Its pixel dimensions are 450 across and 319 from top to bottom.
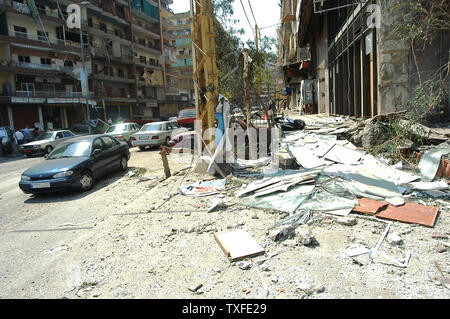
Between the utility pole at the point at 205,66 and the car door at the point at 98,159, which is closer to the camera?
the utility pole at the point at 205,66

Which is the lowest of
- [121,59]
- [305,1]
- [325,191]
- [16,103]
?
[325,191]

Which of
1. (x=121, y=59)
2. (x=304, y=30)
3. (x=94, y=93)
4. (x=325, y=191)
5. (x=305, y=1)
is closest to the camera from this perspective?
(x=325, y=191)

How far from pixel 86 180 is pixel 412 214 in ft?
26.2

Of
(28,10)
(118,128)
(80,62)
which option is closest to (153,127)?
(118,128)

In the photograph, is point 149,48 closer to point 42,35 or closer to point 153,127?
point 42,35

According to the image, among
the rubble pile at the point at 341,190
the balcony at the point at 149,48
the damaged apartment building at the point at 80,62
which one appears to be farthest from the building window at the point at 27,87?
the rubble pile at the point at 341,190

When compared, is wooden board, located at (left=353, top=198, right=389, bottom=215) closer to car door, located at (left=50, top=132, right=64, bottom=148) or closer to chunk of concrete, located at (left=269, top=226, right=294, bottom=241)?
chunk of concrete, located at (left=269, top=226, right=294, bottom=241)

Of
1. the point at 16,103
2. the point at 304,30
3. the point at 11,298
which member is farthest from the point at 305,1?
the point at 16,103

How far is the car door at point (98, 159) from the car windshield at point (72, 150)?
0.66ft

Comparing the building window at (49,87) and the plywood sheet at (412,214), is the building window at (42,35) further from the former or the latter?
the plywood sheet at (412,214)

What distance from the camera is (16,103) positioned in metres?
32.0

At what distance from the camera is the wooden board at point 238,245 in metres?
3.71

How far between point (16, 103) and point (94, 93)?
1103 centimetres
